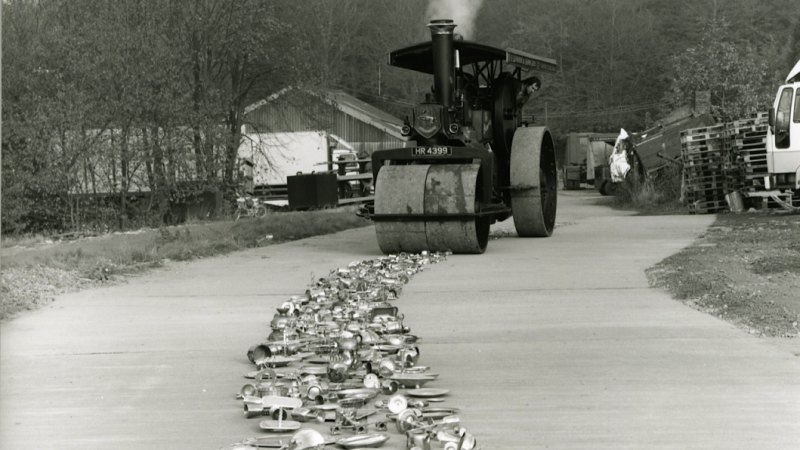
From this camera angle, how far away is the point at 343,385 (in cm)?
717

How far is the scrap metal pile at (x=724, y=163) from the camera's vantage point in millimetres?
26891

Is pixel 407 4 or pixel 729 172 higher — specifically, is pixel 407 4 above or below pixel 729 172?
above

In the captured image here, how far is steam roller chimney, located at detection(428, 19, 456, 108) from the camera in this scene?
17047mm

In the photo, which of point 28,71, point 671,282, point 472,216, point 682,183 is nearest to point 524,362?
point 671,282

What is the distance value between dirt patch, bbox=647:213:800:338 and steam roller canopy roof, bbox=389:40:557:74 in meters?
3.60

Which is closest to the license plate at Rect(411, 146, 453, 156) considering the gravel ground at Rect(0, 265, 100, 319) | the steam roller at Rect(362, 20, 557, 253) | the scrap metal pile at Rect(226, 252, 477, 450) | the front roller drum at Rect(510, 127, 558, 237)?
the steam roller at Rect(362, 20, 557, 253)

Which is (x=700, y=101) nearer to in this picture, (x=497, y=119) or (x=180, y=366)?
(x=497, y=119)

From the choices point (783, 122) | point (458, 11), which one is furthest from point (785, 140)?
point (458, 11)

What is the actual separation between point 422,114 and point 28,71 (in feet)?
36.9

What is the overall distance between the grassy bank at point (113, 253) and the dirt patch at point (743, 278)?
579 cm

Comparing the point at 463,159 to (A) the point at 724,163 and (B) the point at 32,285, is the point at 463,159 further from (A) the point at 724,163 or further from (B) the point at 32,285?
(A) the point at 724,163

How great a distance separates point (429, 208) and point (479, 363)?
7.85 meters

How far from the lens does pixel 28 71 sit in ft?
81.7

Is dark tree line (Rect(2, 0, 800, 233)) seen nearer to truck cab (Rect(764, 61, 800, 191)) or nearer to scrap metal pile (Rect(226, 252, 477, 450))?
truck cab (Rect(764, 61, 800, 191))
